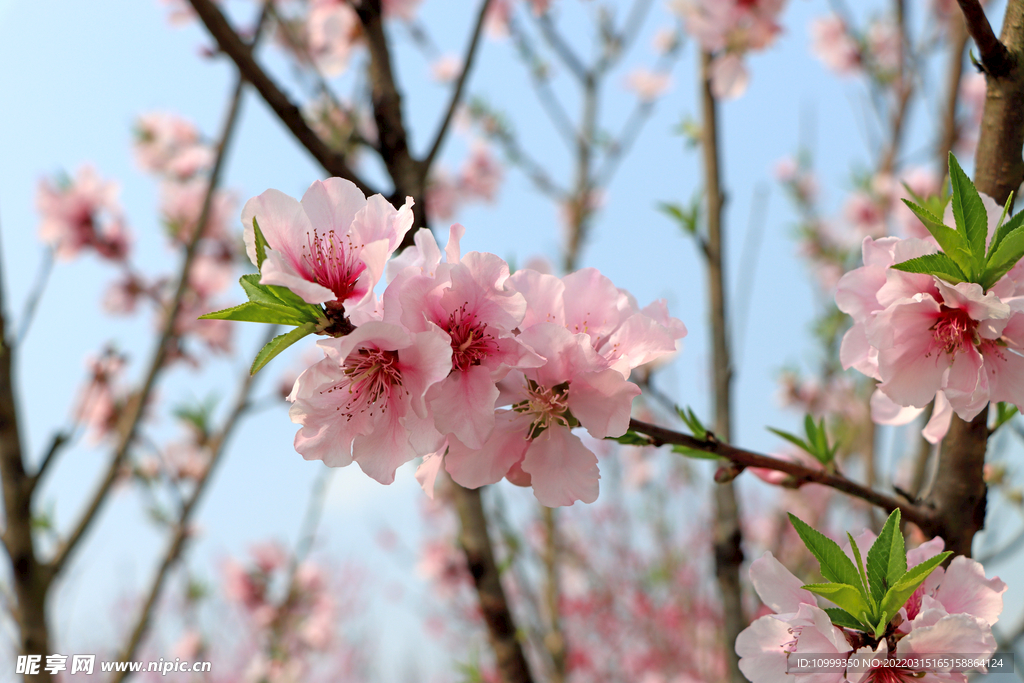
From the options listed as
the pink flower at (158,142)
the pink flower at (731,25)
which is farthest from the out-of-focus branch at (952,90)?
the pink flower at (158,142)

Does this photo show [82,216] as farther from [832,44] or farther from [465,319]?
[832,44]

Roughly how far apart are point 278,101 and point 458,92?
1.47 ft

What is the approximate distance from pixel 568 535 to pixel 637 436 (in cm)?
534

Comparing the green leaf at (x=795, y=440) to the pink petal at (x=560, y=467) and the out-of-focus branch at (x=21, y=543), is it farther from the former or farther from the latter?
the out-of-focus branch at (x=21, y=543)

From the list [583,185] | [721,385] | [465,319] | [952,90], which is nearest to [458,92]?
[721,385]

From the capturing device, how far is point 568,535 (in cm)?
591

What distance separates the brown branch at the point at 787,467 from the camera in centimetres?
78

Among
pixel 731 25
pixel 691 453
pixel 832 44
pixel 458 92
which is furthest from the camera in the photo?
pixel 832 44

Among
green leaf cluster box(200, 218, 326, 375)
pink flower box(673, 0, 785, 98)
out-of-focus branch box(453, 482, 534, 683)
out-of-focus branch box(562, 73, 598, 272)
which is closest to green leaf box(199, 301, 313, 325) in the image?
green leaf cluster box(200, 218, 326, 375)

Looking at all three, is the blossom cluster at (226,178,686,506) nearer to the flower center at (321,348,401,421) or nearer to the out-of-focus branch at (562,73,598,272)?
the flower center at (321,348,401,421)

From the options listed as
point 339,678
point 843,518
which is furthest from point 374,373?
point 339,678

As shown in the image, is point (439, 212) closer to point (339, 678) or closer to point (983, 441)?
point (983, 441)

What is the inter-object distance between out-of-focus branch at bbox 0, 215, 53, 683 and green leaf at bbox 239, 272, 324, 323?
1.43 metres

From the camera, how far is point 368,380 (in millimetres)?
753
